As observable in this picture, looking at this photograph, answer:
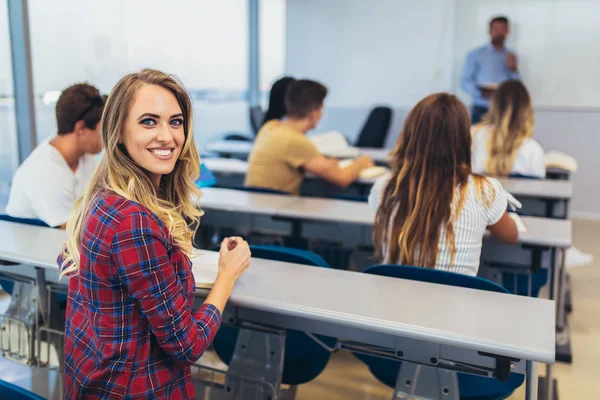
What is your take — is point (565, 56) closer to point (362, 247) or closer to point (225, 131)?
point (225, 131)

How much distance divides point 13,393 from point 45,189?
50.2 inches

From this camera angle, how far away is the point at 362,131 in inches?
255

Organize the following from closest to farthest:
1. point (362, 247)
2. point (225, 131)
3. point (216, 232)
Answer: point (362, 247), point (216, 232), point (225, 131)

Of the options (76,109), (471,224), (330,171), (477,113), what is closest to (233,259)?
(471,224)

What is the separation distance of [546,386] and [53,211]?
2.03 meters

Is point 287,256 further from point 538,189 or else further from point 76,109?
point 538,189

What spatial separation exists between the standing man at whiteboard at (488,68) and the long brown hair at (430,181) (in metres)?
4.21

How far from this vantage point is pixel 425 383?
1528 mm

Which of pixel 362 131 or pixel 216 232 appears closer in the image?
pixel 216 232

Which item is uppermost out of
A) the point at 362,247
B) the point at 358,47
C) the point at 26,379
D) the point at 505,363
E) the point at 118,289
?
the point at 358,47

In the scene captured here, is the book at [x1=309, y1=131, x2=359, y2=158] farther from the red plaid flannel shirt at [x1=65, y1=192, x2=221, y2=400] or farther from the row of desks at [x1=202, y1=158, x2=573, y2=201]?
the red plaid flannel shirt at [x1=65, y1=192, x2=221, y2=400]

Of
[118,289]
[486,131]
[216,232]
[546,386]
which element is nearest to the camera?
[118,289]

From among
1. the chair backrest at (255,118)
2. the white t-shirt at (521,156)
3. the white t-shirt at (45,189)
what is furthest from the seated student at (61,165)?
the chair backrest at (255,118)

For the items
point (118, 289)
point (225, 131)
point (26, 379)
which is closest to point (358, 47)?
point (225, 131)
